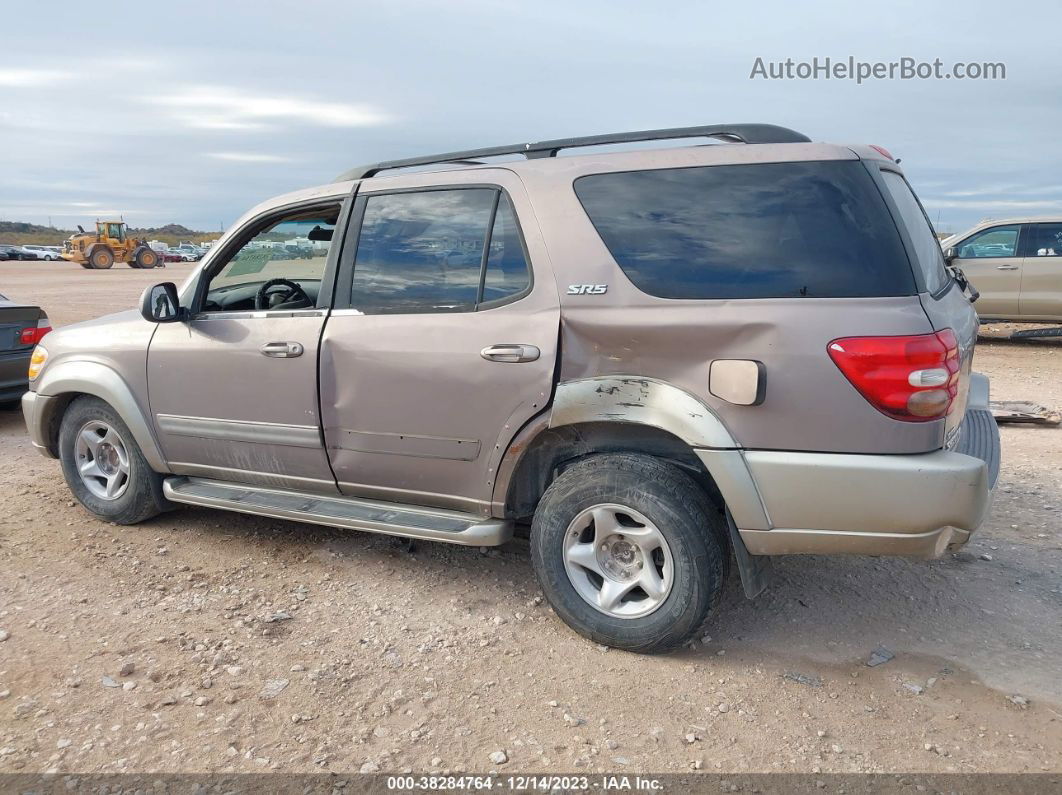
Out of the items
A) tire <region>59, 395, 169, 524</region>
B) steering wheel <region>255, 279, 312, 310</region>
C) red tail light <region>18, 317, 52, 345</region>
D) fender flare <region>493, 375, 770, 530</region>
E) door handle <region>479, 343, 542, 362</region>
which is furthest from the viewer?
red tail light <region>18, 317, 52, 345</region>

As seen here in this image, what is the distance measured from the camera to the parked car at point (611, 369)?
299cm

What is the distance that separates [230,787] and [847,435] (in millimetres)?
2267

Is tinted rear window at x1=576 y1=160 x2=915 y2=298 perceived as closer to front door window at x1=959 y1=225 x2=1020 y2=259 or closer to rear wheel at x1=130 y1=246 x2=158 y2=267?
front door window at x1=959 y1=225 x2=1020 y2=259

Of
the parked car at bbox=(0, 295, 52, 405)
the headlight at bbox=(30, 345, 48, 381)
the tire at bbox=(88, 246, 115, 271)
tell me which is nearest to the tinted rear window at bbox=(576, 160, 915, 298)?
the headlight at bbox=(30, 345, 48, 381)

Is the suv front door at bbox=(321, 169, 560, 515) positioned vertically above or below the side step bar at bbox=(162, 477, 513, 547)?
above

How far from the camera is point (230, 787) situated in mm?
2621

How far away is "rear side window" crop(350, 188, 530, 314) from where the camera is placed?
11.9 ft

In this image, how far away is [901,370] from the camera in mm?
2895

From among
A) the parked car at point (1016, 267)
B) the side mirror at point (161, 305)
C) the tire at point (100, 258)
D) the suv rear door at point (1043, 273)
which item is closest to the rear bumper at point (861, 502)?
the side mirror at point (161, 305)

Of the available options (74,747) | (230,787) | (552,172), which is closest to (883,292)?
Result: (552,172)

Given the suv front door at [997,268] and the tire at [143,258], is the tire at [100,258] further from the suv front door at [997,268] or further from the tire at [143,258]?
the suv front door at [997,268]

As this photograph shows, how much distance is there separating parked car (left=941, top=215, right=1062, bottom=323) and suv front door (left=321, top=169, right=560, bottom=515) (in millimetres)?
9857

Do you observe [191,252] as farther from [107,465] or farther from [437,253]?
[437,253]

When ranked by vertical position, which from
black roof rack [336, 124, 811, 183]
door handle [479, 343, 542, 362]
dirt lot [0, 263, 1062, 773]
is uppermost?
black roof rack [336, 124, 811, 183]
